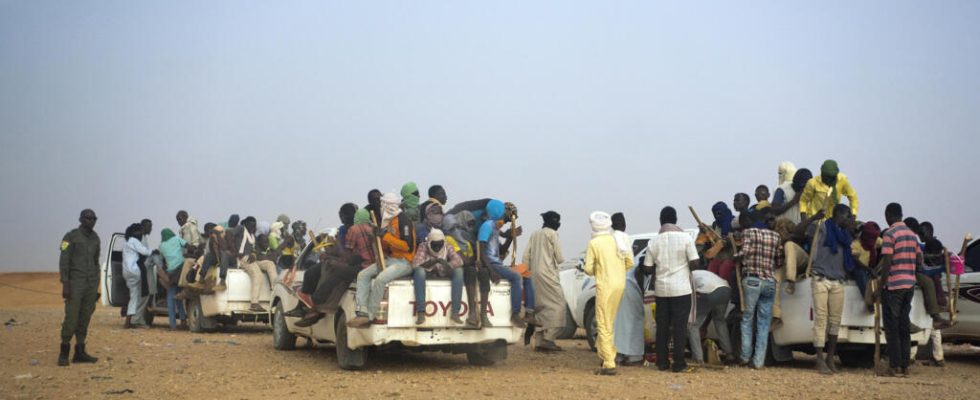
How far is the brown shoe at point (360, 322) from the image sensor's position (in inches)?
395

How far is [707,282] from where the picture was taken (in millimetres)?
11305

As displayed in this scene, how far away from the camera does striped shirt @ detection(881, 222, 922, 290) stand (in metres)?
10.6

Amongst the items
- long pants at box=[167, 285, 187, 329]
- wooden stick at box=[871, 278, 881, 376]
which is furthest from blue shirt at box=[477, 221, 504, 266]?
long pants at box=[167, 285, 187, 329]

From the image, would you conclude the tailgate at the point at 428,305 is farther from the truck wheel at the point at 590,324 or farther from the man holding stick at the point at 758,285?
the truck wheel at the point at 590,324

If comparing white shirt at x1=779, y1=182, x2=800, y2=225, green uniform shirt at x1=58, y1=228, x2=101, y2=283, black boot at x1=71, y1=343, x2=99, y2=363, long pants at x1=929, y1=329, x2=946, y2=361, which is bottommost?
black boot at x1=71, y1=343, x2=99, y2=363

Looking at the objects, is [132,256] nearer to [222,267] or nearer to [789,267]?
[222,267]

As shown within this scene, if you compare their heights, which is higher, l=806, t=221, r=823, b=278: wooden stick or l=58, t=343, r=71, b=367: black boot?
l=806, t=221, r=823, b=278: wooden stick

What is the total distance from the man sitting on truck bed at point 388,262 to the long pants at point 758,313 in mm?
4016

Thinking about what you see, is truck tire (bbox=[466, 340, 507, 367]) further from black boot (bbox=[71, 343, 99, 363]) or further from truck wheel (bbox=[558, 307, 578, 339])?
truck wheel (bbox=[558, 307, 578, 339])

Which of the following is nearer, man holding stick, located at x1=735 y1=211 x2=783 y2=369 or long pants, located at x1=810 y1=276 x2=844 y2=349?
long pants, located at x1=810 y1=276 x2=844 y2=349

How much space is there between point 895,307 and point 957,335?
301 cm

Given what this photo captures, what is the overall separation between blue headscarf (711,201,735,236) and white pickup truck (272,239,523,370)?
329 centimetres

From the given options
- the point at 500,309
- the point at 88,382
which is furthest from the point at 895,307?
the point at 88,382

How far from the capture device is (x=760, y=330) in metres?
11.2
